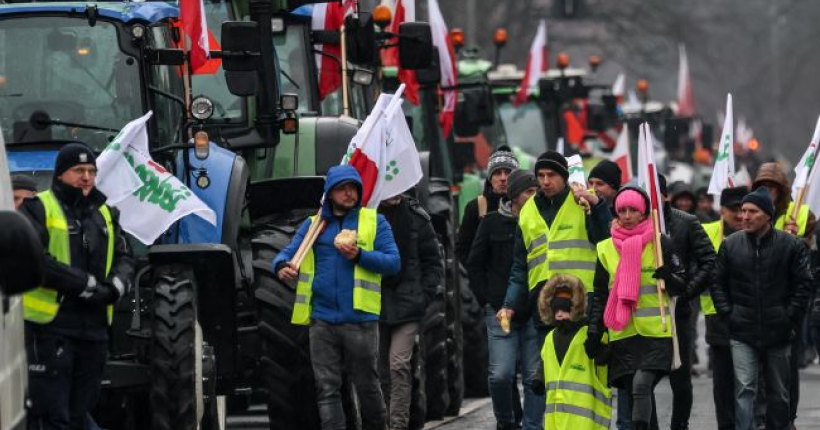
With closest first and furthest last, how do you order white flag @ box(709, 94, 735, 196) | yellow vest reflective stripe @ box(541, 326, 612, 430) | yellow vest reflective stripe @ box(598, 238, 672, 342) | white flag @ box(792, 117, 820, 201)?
yellow vest reflective stripe @ box(541, 326, 612, 430) < yellow vest reflective stripe @ box(598, 238, 672, 342) < white flag @ box(709, 94, 735, 196) < white flag @ box(792, 117, 820, 201)

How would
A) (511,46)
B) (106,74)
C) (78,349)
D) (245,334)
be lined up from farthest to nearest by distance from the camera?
(511,46), (245,334), (106,74), (78,349)

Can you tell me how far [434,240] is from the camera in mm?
16156

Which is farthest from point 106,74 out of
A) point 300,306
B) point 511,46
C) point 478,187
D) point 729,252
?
point 511,46

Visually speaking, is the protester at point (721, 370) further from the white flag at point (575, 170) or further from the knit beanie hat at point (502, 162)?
the knit beanie hat at point (502, 162)

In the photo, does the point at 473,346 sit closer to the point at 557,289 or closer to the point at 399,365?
the point at 399,365

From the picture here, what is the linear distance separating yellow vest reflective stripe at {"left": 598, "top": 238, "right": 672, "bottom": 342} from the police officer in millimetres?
3436

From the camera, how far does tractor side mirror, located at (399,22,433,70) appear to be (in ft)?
61.4

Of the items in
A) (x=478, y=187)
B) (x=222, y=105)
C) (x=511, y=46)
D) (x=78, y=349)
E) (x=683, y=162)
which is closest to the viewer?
(x=78, y=349)

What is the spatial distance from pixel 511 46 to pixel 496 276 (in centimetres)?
4445

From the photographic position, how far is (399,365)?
15.9 metres

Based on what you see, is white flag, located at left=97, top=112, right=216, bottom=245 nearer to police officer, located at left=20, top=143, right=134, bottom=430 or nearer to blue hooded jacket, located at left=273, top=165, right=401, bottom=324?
blue hooded jacket, located at left=273, top=165, right=401, bottom=324

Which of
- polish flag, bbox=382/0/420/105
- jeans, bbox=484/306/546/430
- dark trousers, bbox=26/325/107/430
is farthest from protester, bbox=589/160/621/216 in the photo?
polish flag, bbox=382/0/420/105

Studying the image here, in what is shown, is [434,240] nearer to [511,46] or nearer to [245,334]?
[245,334]

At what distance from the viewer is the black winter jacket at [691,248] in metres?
15.8
